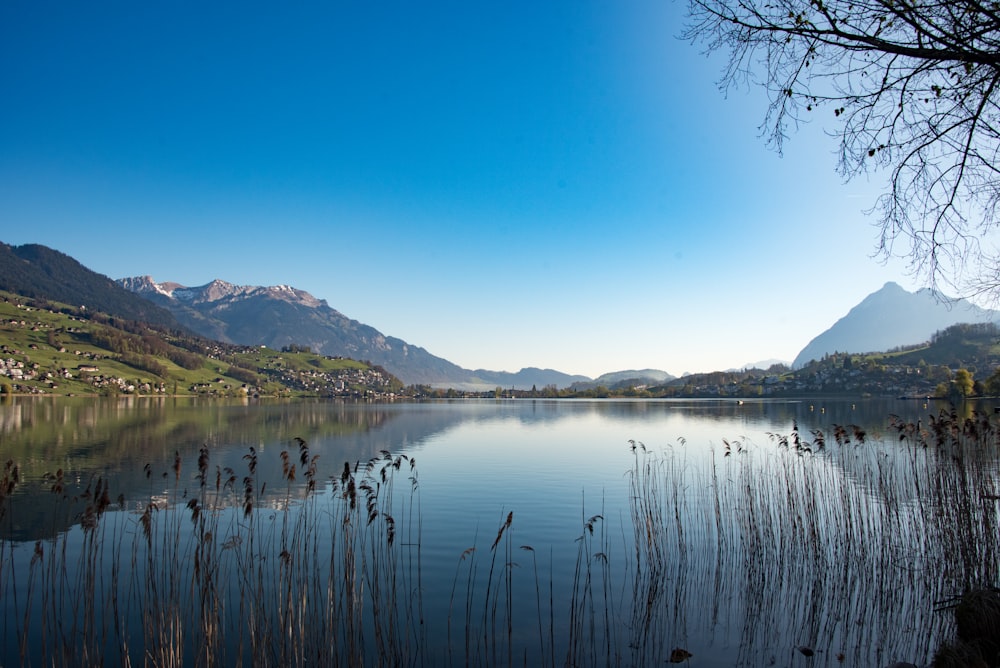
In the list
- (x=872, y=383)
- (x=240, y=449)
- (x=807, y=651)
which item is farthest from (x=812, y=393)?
(x=807, y=651)

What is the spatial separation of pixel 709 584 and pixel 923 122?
10.5 m

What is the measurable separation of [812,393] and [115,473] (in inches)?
8220

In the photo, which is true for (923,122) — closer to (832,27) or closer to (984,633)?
(832,27)

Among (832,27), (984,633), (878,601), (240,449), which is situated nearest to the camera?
(832,27)

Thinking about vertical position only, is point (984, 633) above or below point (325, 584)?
above

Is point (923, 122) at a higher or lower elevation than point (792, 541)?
higher

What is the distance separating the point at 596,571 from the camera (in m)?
14.1

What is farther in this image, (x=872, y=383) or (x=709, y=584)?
(x=872, y=383)

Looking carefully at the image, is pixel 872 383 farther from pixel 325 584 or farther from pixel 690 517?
pixel 325 584

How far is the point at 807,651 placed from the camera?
9406mm

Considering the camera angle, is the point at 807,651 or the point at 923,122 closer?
the point at 923,122

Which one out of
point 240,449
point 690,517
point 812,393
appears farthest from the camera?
point 812,393

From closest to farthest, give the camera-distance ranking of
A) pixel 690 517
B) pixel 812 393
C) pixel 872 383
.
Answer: pixel 690 517 → pixel 872 383 → pixel 812 393

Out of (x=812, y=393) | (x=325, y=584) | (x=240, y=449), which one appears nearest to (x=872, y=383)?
(x=812, y=393)
